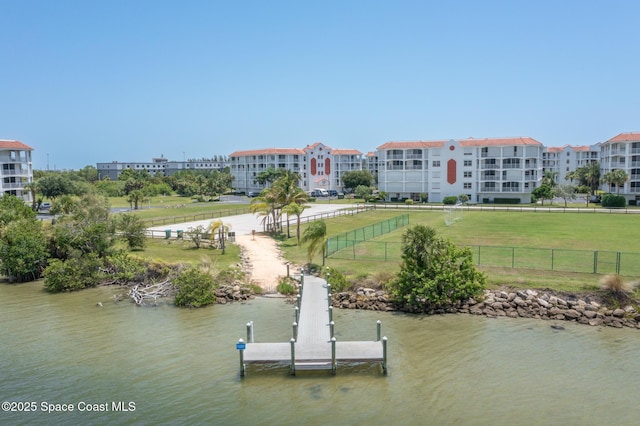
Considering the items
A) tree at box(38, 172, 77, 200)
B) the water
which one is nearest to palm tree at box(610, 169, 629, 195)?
the water

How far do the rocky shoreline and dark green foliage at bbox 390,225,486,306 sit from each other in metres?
0.57

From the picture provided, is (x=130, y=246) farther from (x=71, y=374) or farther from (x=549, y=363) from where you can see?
(x=549, y=363)

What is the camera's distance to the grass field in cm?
2917

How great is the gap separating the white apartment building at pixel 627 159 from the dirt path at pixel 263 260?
7094cm

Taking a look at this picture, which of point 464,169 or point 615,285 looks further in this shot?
point 464,169

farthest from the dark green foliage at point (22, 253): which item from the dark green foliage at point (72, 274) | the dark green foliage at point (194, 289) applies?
the dark green foliage at point (194, 289)

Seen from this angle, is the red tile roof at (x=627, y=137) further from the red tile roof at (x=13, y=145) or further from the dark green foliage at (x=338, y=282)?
the red tile roof at (x=13, y=145)

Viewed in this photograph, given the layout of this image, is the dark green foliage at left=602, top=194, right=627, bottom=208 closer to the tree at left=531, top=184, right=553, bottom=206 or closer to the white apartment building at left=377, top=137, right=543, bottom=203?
the tree at left=531, top=184, right=553, bottom=206

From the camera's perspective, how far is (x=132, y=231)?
40.6 metres

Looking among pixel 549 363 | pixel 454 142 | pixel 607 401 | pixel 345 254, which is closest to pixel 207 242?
pixel 345 254

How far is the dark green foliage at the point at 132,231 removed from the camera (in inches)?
1596

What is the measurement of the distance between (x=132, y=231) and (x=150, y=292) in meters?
12.0

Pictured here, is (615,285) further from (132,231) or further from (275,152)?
(275,152)

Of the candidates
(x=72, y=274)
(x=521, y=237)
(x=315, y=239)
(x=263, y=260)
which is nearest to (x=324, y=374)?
(x=315, y=239)
